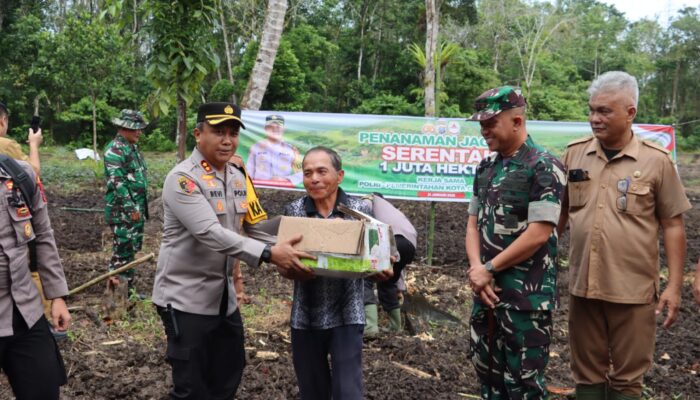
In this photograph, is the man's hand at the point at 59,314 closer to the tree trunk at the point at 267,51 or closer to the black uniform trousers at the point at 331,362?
the black uniform trousers at the point at 331,362

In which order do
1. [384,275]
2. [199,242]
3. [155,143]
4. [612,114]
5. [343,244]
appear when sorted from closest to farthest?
[343,244]
[384,275]
[199,242]
[612,114]
[155,143]

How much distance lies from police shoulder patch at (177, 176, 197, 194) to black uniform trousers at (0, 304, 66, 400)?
0.87 meters

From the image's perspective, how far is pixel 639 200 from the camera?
10.7 ft

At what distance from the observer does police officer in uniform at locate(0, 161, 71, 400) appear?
2627 mm

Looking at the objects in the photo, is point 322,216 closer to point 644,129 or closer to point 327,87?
point 644,129

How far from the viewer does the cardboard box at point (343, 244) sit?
2576 millimetres

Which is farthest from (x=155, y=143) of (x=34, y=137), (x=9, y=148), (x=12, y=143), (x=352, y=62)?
(x=9, y=148)

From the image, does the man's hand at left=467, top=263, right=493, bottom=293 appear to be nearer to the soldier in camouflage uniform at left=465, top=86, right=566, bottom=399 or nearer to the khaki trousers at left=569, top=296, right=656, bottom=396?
the soldier in camouflage uniform at left=465, top=86, right=566, bottom=399

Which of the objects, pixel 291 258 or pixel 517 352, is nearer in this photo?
pixel 291 258

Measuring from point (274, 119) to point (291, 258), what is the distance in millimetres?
5454

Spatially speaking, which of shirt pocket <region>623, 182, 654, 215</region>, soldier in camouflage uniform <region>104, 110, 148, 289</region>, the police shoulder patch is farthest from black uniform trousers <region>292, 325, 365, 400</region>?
soldier in camouflage uniform <region>104, 110, 148, 289</region>

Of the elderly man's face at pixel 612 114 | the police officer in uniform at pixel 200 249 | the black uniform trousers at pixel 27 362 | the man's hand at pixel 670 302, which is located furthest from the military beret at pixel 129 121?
the man's hand at pixel 670 302

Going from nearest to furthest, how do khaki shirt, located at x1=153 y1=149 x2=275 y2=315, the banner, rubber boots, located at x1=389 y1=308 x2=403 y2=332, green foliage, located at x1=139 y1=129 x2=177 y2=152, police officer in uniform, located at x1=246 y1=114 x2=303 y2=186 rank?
khaki shirt, located at x1=153 y1=149 x2=275 y2=315 → rubber boots, located at x1=389 y1=308 x2=403 y2=332 → the banner → police officer in uniform, located at x1=246 y1=114 x2=303 y2=186 → green foliage, located at x1=139 y1=129 x2=177 y2=152

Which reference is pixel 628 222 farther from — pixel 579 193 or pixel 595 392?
pixel 595 392
